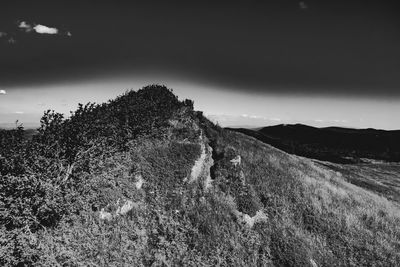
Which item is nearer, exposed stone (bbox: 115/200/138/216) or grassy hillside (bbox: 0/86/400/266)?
grassy hillside (bbox: 0/86/400/266)

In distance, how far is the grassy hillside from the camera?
8.99 metres

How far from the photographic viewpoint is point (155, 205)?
11.9 m

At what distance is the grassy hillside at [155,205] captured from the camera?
8.99 meters

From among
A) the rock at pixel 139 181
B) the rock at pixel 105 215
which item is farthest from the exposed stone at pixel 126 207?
the rock at pixel 139 181

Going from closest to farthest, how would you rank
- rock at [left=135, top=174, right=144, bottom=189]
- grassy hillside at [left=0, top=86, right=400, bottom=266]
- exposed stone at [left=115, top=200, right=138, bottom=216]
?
grassy hillside at [left=0, top=86, right=400, bottom=266] → exposed stone at [left=115, top=200, right=138, bottom=216] → rock at [left=135, top=174, right=144, bottom=189]

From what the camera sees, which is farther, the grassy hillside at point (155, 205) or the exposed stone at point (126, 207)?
the exposed stone at point (126, 207)

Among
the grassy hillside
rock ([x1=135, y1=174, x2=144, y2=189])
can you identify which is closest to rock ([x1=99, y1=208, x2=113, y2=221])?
the grassy hillside

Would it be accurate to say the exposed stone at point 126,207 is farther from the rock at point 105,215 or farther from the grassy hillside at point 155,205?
the rock at point 105,215

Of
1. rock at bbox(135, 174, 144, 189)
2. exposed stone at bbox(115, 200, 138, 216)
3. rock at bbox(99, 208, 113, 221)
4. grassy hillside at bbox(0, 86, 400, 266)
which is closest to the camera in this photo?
grassy hillside at bbox(0, 86, 400, 266)

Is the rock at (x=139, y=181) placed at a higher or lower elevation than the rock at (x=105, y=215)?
higher

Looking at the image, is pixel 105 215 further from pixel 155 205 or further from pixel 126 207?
pixel 155 205

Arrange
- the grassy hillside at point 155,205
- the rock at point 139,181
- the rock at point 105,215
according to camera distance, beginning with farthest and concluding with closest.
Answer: the rock at point 139,181 < the rock at point 105,215 < the grassy hillside at point 155,205

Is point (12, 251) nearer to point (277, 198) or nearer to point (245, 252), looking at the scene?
point (245, 252)

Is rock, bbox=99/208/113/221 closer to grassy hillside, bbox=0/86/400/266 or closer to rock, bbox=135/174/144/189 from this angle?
grassy hillside, bbox=0/86/400/266
